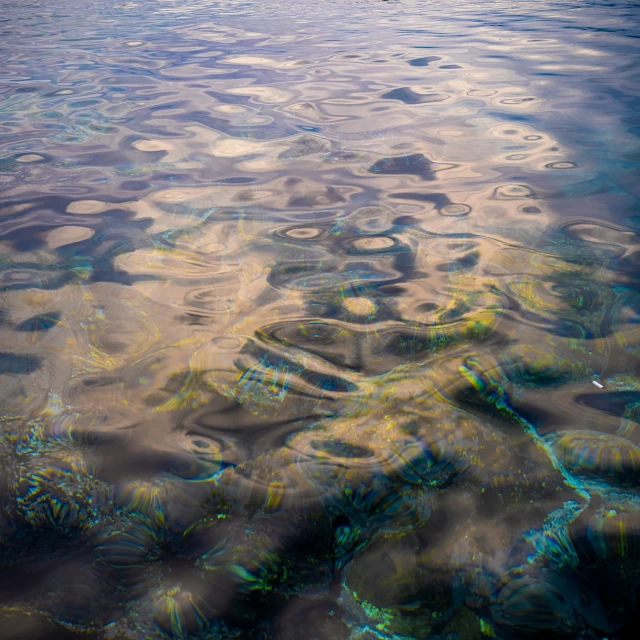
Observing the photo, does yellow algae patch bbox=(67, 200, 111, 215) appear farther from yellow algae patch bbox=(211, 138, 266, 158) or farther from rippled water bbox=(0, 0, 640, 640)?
yellow algae patch bbox=(211, 138, 266, 158)

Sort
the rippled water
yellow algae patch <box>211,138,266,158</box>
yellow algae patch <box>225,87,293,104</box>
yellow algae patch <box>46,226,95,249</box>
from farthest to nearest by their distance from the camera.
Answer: yellow algae patch <box>225,87,293,104</box>, yellow algae patch <box>211,138,266,158</box>, yellow algae patch <box>46,226,95,249</box>, the rippled water

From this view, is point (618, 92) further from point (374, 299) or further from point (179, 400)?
point (179, 400)

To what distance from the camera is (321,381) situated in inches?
56.7

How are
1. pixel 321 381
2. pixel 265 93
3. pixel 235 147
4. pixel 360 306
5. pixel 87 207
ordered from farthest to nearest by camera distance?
1. pixel 265 93
2. pixel 235 147
3. pixel 87 207
4. pixel 360 306
5. pixel 321 381

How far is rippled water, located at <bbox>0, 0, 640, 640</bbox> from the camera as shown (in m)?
0.98

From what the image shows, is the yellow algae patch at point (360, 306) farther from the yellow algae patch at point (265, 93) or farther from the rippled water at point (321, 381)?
the yellow algae patch at point (265, 93)

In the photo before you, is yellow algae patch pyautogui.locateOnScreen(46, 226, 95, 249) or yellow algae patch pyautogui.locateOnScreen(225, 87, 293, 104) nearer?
yellow algae patch pyautogui.locateOnScreen(46, 226, 95, 249)

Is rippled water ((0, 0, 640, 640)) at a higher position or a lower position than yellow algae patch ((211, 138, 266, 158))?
lower

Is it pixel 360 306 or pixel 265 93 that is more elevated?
pixel 265 93

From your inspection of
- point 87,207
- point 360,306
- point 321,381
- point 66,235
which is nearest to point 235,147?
point 87,207

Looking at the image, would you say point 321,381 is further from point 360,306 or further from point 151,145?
point 151,145

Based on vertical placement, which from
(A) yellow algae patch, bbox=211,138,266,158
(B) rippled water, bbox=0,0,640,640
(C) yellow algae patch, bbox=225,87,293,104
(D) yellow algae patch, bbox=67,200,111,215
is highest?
(C) yellow algae patch, bbox=225,87,293,104

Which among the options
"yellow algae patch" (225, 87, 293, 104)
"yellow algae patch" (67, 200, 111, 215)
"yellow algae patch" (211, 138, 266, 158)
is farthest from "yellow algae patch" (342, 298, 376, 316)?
"yellow algae patch" (225, 87, 293, 104)

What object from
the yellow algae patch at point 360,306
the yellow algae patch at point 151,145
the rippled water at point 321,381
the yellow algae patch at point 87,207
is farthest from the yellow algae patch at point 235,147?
the yellow algae patch at point 360,306
